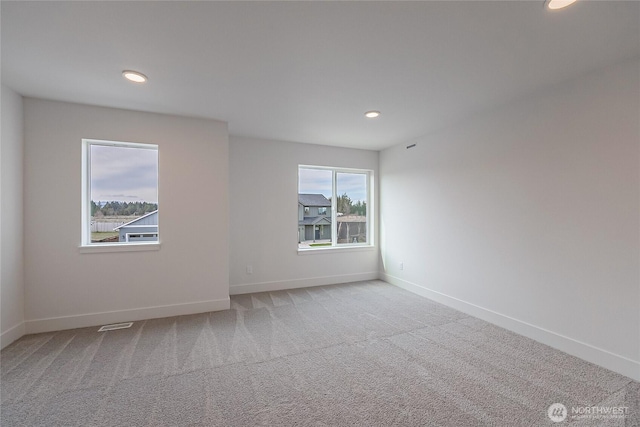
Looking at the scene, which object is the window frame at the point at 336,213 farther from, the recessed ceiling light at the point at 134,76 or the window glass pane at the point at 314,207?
the recessed ceiling light at the point at 134,76

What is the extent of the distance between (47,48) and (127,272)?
224 centimetres

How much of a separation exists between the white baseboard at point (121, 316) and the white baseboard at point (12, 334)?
6 cm

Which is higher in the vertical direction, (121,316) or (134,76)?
(134,76)

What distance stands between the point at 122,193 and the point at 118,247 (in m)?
0.66

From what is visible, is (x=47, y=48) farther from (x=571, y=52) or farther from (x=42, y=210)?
(x=571, y=52)

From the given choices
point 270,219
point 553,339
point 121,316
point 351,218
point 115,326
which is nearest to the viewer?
point 553,339

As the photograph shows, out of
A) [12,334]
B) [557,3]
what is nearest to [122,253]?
[12,334]

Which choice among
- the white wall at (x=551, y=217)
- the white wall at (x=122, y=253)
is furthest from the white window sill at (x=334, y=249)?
the white wall at (x=122, y=253)

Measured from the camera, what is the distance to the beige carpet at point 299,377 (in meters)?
1.71

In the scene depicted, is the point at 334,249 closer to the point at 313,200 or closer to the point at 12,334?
the point at 313,200

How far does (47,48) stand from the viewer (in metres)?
1.97

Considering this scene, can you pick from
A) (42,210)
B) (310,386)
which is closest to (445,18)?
(310,386)

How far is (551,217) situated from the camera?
2.58m

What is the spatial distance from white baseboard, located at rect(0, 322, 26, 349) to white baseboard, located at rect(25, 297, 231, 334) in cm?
6
